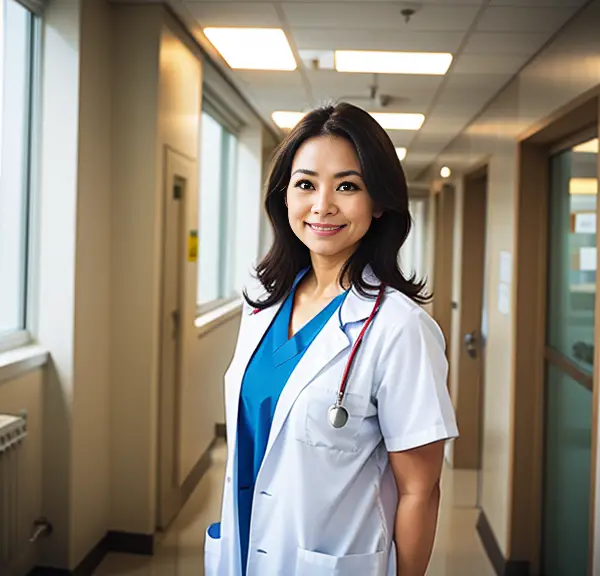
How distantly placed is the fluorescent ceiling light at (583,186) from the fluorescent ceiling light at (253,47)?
139 centimetres

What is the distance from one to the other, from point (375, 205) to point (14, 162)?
1.85 metres

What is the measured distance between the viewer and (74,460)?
290 cm

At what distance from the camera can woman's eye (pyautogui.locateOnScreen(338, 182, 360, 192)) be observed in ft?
4.46

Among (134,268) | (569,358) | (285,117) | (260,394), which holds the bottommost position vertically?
(569,358)

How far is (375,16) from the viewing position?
10.0 ft

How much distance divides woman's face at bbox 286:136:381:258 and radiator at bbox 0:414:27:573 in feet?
4.89

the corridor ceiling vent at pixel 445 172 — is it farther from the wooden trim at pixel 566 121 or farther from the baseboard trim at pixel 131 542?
the baseboard trim at pixel 131 542

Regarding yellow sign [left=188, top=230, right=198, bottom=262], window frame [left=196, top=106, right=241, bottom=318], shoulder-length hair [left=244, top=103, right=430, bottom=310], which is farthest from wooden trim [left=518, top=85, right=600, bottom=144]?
window frame [left=196, top=106, right=241, bottom=318]

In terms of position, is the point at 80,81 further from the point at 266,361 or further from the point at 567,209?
the point at 567,209

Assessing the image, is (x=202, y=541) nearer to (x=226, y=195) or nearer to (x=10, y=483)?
(x=10, y=483)

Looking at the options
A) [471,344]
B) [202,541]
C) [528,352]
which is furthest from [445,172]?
[202,541]

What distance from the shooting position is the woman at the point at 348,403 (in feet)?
4.31

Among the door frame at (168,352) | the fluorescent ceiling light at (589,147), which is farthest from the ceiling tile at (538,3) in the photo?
the door frame at (168,352)

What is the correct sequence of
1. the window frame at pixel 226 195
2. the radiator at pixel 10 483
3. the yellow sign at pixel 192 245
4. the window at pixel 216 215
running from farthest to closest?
Answer: the window frame at pixel 226 195
the window at pixel 216 215
the yellow sign at pixel 192 245
the radiator at pixel 10 483
